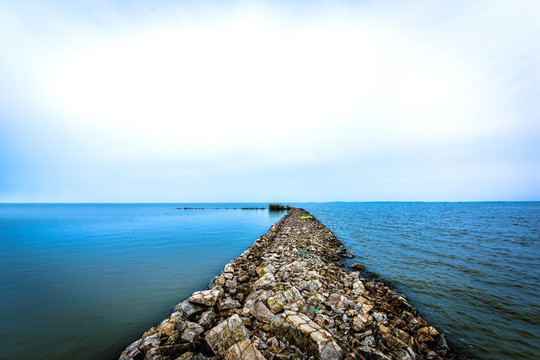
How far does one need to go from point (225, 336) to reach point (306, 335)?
1767 millimetres

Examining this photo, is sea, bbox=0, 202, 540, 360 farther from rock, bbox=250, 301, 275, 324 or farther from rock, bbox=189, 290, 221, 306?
rock, bbox=250, 301, 275, 324

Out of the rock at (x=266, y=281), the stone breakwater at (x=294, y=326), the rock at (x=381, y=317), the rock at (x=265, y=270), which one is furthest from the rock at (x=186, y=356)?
the rock at (x=381, y=317)

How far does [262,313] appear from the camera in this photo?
5180 mm

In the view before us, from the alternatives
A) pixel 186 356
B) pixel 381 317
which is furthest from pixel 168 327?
pixel 381 317

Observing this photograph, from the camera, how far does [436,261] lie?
11.8 meters

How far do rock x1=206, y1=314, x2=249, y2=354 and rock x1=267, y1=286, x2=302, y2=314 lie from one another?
4.00 feet

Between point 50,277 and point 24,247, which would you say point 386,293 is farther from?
point 24,247

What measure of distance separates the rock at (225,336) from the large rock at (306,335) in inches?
31.2

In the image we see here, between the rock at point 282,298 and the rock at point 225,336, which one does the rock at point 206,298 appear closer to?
the rock at point 225,336

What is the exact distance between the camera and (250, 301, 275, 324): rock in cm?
500

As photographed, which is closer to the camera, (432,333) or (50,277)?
(432,333)

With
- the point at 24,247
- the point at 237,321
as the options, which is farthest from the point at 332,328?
the point at 24,247

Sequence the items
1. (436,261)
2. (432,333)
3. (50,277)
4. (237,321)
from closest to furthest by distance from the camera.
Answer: (237,321) → (432,333) → (50,277) → (436,261)

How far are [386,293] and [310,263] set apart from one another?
3.09 meters
